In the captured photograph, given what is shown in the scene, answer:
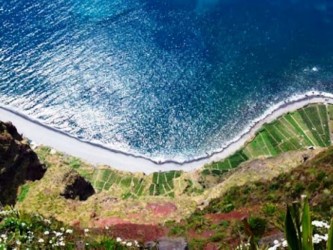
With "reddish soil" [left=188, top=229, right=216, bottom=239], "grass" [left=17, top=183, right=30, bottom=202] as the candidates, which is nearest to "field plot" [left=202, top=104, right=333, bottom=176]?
"grass" [left=17, top=183, right=30, bottom=202]

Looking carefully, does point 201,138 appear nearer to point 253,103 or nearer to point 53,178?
point 253,103

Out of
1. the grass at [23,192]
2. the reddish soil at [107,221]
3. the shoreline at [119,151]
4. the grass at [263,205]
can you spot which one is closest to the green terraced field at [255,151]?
the shoreline at [119,151]

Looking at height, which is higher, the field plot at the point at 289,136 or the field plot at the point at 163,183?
the field plot at the point at 289,136

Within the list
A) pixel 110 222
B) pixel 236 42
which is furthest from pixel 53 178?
pixel 236 42

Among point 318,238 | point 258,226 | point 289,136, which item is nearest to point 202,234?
point 258,226

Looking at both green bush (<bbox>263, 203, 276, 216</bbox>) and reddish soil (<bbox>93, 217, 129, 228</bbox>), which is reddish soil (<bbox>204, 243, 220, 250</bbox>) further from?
reddish soil (<bbox>93, 217, 129, 228</bbox>)

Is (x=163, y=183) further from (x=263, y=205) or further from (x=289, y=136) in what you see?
(x=263, y=205)

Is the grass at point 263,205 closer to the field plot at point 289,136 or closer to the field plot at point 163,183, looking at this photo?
the field plot at point 163,183

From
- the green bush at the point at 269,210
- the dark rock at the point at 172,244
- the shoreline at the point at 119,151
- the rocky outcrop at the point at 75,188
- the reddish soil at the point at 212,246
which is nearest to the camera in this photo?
the dark rock at the point at 172,244
